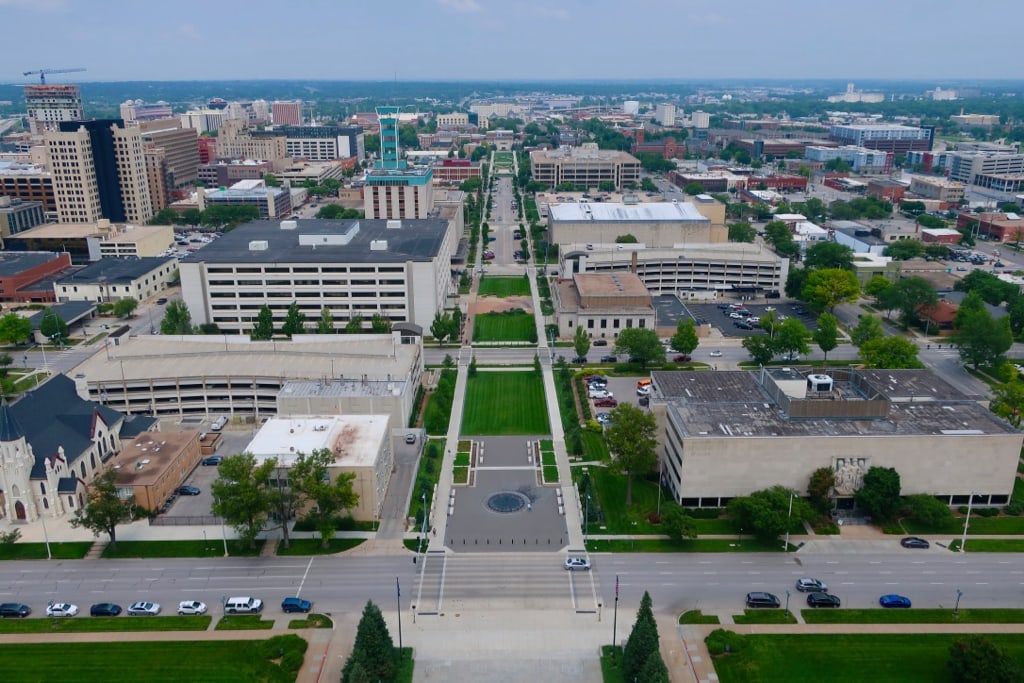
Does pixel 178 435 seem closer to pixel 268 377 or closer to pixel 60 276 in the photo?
pixel 268 377

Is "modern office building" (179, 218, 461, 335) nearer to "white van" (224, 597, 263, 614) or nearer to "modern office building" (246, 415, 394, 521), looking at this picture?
"modern office building" (246, 415, 394, 521)

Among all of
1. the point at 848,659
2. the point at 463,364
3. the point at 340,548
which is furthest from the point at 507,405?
the point at 848,659

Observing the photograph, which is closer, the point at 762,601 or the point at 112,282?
the point at 762,601

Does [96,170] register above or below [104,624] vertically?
above

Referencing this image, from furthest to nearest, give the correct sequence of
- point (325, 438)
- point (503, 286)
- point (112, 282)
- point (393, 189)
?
point (393, 189) < point (503, 286) < point (112, 282) < point (325, 438)

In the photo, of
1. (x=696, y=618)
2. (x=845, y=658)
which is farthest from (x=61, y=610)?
(x=845, y=658)

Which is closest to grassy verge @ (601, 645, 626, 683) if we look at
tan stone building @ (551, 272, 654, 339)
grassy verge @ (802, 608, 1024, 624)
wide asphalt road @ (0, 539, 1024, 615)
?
wide asphalt road @ (0, 539, 1024, 615)

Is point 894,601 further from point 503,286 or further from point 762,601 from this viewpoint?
point 503,286
